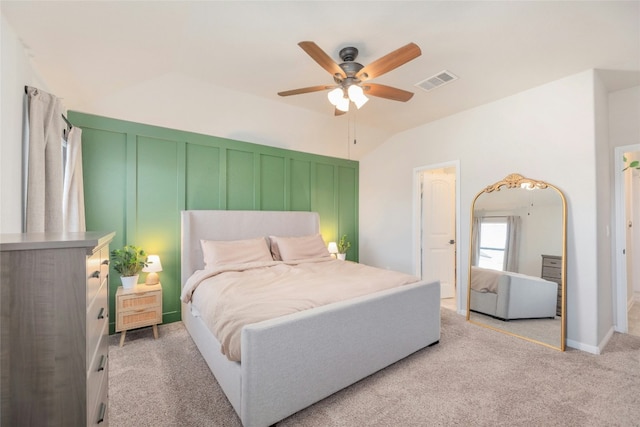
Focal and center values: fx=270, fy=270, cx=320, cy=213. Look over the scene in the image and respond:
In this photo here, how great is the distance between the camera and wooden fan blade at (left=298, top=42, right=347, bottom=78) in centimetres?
169

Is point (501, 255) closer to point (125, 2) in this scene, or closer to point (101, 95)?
point (125, 2)

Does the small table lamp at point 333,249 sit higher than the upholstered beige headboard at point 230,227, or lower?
lower

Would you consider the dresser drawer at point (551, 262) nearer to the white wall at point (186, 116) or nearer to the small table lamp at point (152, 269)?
the white wall at point (186, 116)

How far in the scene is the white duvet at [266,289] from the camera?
1.82 meters

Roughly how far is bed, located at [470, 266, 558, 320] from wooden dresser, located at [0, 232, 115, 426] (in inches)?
149

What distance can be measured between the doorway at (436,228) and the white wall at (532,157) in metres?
0.16

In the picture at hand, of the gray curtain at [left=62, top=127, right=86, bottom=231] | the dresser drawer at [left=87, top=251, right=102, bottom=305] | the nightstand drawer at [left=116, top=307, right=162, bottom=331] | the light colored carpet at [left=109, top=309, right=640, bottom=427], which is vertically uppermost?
the gray curtain at [left=62, top=127, right=86, bottom=231]

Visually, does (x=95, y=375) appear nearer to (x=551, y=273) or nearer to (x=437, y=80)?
(x=437, y=80)

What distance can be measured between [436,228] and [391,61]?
10.6ft

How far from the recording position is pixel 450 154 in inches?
151

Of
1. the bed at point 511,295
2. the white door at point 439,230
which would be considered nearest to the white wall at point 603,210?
the bed at point 511,295

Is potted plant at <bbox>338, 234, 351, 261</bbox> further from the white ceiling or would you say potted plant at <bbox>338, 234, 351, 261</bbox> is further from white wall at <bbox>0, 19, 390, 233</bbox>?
the white ceiling

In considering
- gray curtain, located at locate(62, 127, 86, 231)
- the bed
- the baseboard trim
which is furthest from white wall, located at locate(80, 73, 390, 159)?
the baseboard trim

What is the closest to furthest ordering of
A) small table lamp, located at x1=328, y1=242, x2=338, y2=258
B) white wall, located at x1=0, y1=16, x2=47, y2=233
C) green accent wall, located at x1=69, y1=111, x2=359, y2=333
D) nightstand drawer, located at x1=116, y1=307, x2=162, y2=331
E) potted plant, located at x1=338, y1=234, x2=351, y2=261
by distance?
white wall, located at x1=0, y1=16, x2=47, y2=233 → nightstand drawer, located at x1=116, y1=307, x2=162, y2=331 → green accent wall, located at x1=69, y1=111, x2=359, y2=333 → small table lamp, located at x1=328, y1=242, x2=338, y2=258 → potted plant, located at x1=338, y1=234, x2=351, y2=261
